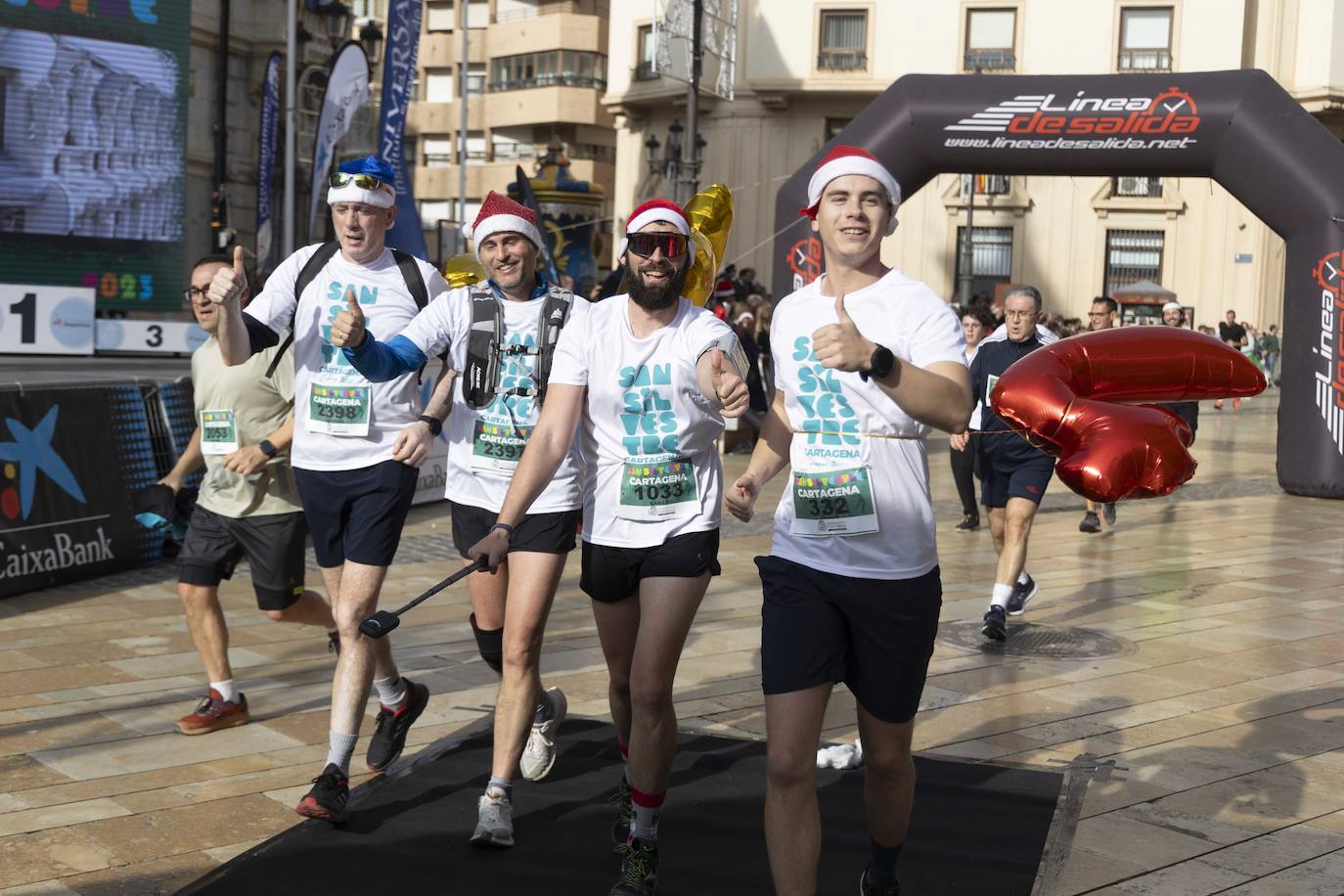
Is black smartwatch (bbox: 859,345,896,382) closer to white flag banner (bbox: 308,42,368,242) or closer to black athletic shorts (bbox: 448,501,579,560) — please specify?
black athletic shorts (bbox: 448,501,579,560)

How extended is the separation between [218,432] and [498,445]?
1.59 m

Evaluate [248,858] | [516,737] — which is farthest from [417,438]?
[248,858]

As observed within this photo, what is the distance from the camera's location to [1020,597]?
8.50 meters

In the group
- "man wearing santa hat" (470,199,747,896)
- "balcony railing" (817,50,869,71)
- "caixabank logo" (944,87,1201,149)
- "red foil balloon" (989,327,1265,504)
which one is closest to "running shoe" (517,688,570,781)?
"man wearing santa hat" (470,199,747,896)

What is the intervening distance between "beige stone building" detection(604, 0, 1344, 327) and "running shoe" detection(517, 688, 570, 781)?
36381 mm

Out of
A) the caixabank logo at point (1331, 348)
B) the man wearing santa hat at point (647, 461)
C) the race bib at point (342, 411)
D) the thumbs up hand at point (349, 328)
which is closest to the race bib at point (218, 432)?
the race bib at point (342, 411)

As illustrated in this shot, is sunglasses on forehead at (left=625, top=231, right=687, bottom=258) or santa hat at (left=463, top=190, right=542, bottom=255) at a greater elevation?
santa hat at (left=463, top=190, right=542, bottom=255)

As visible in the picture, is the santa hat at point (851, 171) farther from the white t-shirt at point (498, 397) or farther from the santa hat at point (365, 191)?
the santa hat at point (365, 191)

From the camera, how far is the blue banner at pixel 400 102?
53.5 ft

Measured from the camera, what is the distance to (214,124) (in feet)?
124

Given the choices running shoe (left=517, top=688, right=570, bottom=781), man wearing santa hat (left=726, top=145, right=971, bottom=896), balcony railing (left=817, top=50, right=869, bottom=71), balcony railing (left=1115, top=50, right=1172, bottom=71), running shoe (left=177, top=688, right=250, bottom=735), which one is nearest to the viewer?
man wearing santa hat (left=726, top=145, right=971, bottom=896)

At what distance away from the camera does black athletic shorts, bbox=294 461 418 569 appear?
500 cm

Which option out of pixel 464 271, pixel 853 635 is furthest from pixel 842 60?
pixel 853 635

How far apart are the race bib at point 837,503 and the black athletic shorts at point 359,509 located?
→ 1.66 meters
